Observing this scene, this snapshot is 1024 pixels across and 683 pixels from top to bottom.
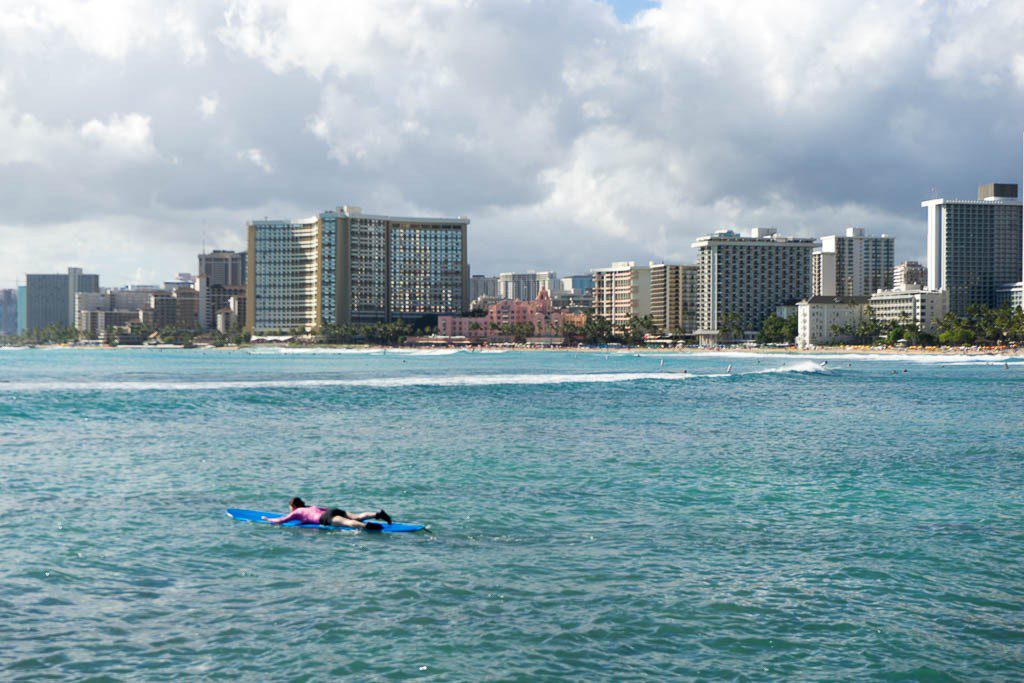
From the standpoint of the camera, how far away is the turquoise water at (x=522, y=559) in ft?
50.8

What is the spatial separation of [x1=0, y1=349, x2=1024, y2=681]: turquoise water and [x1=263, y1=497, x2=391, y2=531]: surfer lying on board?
322 millimetres

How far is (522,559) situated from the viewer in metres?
21.1

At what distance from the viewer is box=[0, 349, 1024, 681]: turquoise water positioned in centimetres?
1547

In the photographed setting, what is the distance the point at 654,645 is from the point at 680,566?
4770 millimetres

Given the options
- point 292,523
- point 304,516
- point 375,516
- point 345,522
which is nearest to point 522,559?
point 375,516

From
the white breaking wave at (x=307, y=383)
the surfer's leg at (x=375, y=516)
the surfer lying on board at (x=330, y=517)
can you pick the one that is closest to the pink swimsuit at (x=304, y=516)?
the surfer lying on board at (x=330, y=517)

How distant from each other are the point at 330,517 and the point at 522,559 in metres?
5.75

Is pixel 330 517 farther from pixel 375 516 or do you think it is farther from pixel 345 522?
pixel 375 516

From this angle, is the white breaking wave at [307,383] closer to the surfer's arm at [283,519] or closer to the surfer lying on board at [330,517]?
the surfer's arm at [283,519]

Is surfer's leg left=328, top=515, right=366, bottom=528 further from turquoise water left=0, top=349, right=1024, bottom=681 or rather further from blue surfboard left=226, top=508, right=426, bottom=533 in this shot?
turquoise water left=0, top=349, right=1024, bottom=681

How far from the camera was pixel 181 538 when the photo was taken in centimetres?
2311

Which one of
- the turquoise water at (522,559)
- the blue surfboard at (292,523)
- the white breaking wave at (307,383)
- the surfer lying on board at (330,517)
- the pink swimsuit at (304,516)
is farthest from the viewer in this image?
the white breaking wave at (307,383)

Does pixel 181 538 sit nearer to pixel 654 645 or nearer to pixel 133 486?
pixel 133 486

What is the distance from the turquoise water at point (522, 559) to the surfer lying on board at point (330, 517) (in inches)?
12.7
